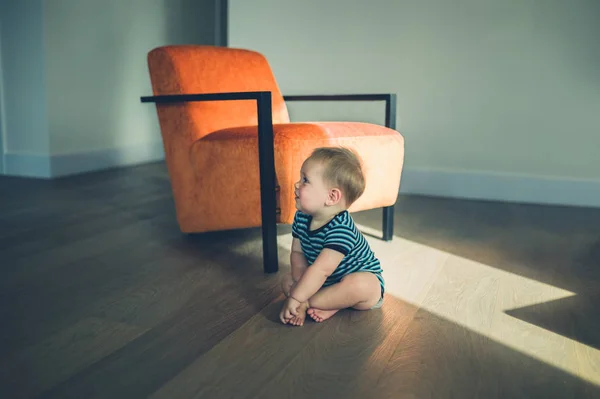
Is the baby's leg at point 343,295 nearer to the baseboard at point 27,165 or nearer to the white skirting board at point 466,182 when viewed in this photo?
the white skirting board at point 466,182

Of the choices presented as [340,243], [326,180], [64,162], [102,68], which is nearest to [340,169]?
[326,180]

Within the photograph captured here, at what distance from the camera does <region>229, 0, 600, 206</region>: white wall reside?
9.31 feet

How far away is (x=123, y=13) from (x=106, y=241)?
2496 mm

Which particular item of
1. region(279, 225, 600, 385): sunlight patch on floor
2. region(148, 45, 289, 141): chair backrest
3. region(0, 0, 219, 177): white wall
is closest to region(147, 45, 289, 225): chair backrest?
region(148, 45, 289, 141): chair backrest

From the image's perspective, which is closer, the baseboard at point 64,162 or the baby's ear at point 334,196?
the baby's ear at point 334,196

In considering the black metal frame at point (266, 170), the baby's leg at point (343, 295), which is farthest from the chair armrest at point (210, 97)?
the baby's leg at point (343, 295)

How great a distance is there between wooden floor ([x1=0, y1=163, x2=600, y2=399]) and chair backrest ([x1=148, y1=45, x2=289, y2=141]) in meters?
0.46

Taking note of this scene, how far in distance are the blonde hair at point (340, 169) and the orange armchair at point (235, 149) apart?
1.20 ft

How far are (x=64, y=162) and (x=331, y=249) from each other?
2.70 metres

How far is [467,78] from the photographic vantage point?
9.89 ft

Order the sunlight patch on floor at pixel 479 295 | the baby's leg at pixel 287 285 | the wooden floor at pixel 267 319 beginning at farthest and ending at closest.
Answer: the baby's leg at pixel 287 285, the sunlight patch on floor at pixel 479 295, the wooden floor at pixel 267 319

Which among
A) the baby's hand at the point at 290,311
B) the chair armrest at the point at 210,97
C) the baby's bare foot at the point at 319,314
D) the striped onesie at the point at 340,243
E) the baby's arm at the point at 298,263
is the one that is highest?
the chair armrest at the point at 210,97

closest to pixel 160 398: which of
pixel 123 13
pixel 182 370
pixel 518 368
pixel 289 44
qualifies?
pixel 182 370

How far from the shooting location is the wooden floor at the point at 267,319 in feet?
3.35
